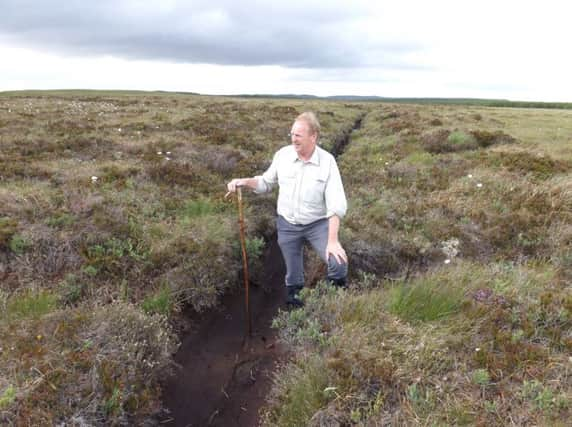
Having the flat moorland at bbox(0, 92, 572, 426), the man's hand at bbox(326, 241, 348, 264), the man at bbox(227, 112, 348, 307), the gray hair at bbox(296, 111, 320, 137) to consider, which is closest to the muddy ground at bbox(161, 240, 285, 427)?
the flat moorland at bbox(0, 92, 572, 426)

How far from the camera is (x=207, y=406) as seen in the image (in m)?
4.57

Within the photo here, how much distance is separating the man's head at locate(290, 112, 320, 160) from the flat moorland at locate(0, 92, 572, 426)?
1.77 m

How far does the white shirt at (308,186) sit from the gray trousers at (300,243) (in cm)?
11

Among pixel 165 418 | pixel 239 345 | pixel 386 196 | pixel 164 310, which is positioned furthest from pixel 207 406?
pixel 386 196

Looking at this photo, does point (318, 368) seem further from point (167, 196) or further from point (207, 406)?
point (167, 196)

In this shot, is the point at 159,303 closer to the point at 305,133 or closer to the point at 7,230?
the point at 7,230

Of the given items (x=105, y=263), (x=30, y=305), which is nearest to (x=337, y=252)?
(x=105, y=263)

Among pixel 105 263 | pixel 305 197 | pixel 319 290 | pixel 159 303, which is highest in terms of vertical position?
pixel 305 197

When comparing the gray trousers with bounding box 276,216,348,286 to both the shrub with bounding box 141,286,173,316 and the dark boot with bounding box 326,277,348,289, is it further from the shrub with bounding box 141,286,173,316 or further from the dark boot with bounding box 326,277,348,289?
the shrub with bounding box 141,286,173,316

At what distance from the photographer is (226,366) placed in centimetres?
516

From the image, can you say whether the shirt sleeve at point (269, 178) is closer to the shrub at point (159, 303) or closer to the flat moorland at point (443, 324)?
the flat moorland at point (443, 324)

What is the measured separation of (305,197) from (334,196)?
1.55 ft

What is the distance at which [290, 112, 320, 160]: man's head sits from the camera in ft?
16.9

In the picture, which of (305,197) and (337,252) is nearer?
(337,252)
